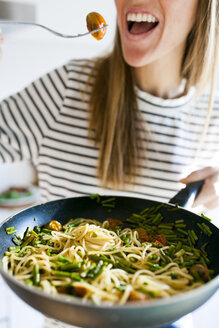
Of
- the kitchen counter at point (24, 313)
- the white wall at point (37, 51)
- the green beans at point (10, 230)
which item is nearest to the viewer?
the green beans at point (10, 230)

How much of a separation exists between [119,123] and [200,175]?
1.51ft

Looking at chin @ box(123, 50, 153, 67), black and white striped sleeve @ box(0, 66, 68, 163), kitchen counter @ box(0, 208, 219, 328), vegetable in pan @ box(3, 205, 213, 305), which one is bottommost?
kitchen counter @ box(0, 208, 219, 328)

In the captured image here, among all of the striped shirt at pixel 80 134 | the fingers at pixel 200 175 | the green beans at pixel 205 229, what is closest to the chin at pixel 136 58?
the striped shirt at pixel 80 134

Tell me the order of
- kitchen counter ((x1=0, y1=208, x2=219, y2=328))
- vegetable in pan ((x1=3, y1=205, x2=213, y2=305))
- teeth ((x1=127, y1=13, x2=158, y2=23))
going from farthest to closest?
1. kitchen counter ((x1=0, y1=208, x2=219, y2=328))
2. teeth ((x1=127, y1=13, x2=158, y2=23))
3. vegetable in pan ((x1=3, y1=205, x2=213, y2=305))

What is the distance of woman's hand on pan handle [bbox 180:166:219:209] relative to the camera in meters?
1.30

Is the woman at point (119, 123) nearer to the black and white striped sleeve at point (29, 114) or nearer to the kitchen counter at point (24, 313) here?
the black and white striped sleeve at point (29, 114)

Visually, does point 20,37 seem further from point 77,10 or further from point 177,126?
point 177,126

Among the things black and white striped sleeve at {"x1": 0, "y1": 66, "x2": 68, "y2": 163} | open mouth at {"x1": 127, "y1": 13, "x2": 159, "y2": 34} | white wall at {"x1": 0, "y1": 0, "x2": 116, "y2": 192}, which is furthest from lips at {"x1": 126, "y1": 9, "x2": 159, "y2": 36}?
white wall at {"x1": 0, "y1": 0, "x2": 116, "y2": 192}

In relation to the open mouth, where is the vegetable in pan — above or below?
below

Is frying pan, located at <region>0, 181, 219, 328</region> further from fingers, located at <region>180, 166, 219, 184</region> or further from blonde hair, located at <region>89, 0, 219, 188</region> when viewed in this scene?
blonde hair, located at <region>89, 0, 219, 188</region>

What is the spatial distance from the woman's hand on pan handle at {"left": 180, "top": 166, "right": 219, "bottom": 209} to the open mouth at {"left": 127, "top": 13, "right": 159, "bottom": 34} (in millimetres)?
602

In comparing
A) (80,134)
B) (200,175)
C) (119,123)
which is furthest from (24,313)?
(200,175)

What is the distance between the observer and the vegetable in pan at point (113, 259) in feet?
2.78

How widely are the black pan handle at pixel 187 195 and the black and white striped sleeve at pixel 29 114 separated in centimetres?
75
